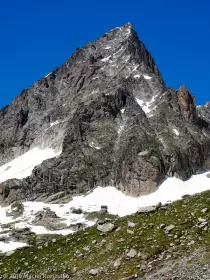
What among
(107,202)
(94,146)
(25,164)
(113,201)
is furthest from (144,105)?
(107,202)

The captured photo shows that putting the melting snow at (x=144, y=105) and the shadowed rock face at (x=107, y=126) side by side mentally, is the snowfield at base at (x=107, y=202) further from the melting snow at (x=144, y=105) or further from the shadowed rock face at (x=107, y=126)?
the melting snow at (x=144, y=105)

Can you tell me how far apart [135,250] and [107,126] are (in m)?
95.0

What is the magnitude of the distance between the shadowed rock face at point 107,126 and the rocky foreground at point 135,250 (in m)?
68.1

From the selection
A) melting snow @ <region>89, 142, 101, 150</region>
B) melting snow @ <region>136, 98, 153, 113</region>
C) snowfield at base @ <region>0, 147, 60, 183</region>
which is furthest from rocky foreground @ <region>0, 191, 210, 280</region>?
melting snow @ <region>136, 98, 153, 113</region>

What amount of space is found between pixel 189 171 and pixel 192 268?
87784 millimetres

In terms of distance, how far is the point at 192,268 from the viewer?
51.1 feet

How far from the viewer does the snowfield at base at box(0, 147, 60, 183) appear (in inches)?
4444

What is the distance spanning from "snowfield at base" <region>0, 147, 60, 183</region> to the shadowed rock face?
3.88 meters

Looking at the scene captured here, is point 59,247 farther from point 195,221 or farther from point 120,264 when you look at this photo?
point 195,221

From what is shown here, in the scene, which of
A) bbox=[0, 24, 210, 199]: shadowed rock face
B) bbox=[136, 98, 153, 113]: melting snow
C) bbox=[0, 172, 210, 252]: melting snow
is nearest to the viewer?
bbox=[0, 172, 210, 252]: melting snow

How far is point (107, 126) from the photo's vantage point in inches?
4449

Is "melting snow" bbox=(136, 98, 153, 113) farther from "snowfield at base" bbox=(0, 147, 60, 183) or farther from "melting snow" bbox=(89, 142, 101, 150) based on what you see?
"snowfield at base" bbox=(0, 147, 60, 183)

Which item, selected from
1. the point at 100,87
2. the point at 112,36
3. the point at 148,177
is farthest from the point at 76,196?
the point at 112,36

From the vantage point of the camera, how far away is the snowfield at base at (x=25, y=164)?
113 metres
